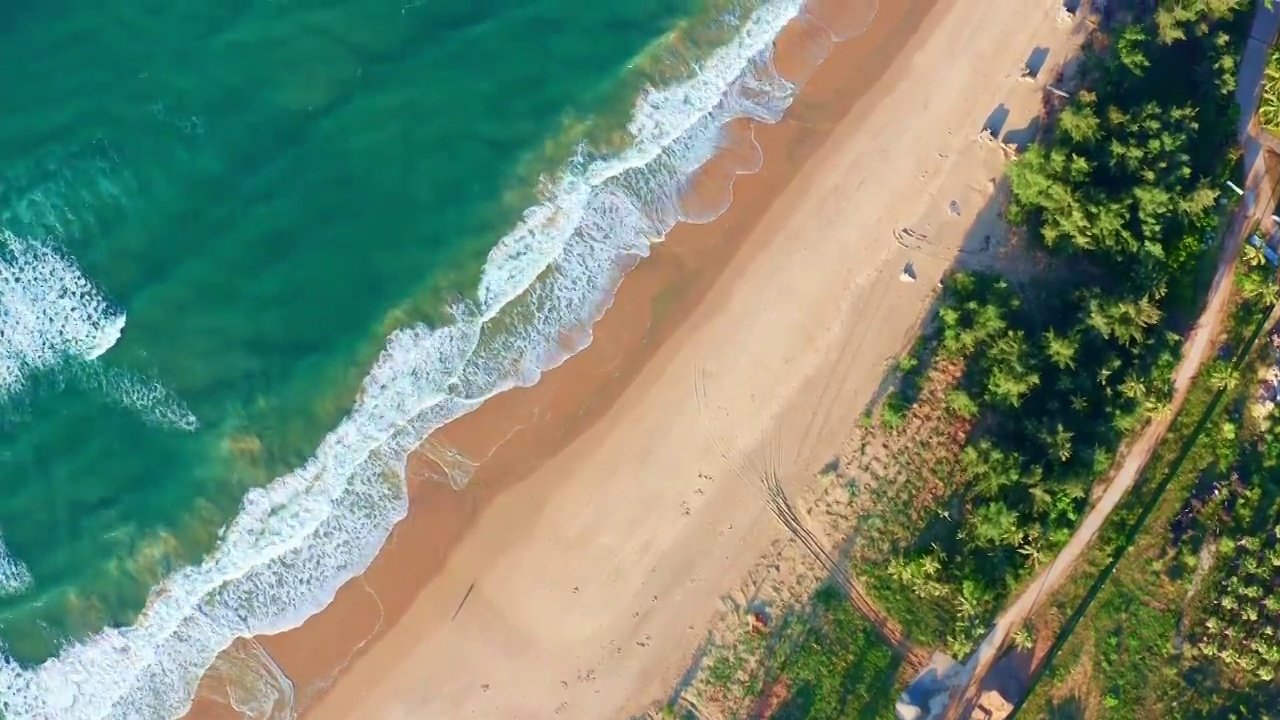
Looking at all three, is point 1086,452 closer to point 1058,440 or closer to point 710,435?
point 1058,440

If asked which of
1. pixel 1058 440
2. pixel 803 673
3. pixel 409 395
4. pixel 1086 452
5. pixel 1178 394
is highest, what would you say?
pixel 409 395

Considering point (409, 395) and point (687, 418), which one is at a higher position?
point (409, 395)

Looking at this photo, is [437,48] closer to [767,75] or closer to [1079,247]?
[767,75]

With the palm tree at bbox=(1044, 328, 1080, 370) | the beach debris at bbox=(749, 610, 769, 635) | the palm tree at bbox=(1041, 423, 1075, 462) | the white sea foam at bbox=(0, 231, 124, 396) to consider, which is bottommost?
the beach debris at bbox=(749, 610, 769, 635)

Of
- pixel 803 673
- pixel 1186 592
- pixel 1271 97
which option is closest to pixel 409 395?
pixel 803 673

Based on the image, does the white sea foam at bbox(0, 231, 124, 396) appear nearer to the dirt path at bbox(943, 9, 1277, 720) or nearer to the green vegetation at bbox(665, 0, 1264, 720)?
the green vegetation at bbox(665, 0, 1264, 720)

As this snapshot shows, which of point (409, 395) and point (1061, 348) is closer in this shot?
point (1061, 348)

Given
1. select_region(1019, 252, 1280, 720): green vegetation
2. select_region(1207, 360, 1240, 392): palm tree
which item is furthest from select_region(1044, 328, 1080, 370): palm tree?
select_region(1207, 360, 1240, 392): palm tree
